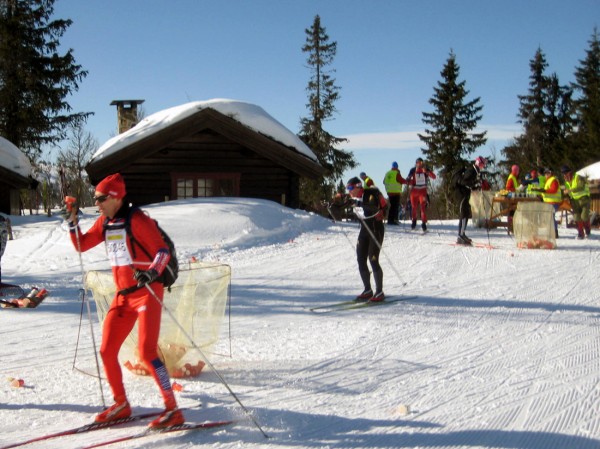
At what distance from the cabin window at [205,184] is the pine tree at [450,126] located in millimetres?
21354

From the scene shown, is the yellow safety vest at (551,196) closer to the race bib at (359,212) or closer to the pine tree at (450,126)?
the race bib at (359,212)

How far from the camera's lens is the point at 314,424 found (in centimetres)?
423

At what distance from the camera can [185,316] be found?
5352 millimetres

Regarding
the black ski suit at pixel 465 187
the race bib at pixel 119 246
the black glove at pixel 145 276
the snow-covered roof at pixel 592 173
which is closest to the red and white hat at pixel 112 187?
the race bib at pixel 119 246

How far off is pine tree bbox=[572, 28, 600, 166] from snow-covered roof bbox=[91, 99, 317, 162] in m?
23.6

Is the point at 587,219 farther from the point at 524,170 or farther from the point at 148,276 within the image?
the point at 524,170

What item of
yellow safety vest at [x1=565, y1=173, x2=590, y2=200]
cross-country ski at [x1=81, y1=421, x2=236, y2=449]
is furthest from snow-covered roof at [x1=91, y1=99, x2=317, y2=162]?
cross-country ski at [x1=81, y1=421, x2=236, y2=449]

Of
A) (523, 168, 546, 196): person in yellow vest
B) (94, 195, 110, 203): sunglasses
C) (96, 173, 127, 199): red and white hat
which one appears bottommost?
(94, 195, 110, 203): sunglasses

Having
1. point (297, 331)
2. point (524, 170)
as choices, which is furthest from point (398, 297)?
point (524, 170)

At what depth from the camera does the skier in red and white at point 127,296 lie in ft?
13.7

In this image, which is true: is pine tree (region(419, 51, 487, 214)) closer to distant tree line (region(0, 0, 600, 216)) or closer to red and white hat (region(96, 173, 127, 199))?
distant tree line (region(0, 0, 600, 216))

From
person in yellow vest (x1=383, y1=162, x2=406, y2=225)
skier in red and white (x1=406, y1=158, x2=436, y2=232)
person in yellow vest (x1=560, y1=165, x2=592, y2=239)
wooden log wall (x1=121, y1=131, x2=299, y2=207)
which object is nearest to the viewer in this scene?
person in yellow vest (x1=560, y1=165, x2=592, y2=239)

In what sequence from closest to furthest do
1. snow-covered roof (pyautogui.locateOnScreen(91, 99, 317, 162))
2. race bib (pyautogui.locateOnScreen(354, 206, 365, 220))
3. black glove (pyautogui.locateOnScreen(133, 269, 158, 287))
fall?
black glove (pyautogui.locateOnScreen(133, 269, 158, 287)) → race bib (pyautogui.locateOnScreen(354, 206, 365, 220)) → snow-covered roof (pyautogui.locateOnScreen(91, 99, 317, 162))

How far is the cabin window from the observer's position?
19.0 metres
